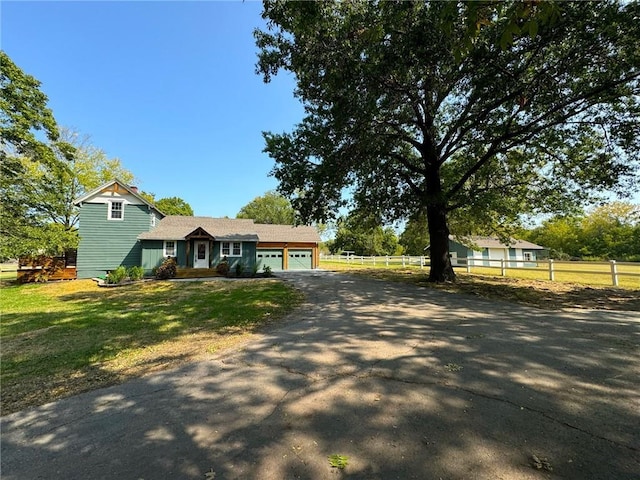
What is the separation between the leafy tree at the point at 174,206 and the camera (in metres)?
38.0

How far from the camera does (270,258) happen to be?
24328 millimetres

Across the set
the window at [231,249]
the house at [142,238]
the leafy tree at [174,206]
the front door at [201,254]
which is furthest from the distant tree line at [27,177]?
the leafy tree at [174,206]

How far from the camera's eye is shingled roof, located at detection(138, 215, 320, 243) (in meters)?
19.8

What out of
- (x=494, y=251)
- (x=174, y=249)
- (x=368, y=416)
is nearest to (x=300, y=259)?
(x=174, y=249)

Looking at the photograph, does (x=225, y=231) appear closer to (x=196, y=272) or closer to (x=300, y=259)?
(x=196, y=272)

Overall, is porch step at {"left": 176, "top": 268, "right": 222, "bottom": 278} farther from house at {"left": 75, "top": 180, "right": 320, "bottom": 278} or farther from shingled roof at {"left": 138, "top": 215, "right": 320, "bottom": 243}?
shingled roof at {"left": 138, "top": 215, "right": 320, "bottom": 243}

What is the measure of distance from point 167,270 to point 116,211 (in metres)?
5.52

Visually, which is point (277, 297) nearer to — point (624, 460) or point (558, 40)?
point (624, 460)

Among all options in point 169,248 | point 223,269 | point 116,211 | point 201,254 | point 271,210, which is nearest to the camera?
point 116,211

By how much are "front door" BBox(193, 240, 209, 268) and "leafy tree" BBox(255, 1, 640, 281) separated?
1075 cm

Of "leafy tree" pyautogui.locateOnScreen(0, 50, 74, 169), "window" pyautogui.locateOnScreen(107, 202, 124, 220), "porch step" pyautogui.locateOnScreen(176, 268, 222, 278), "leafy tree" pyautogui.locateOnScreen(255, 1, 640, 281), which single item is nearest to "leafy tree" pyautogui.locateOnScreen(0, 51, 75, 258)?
"leafy tree" pyautogui.locateOnScreen(0, 50, 74, 169)

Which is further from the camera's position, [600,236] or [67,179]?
[600,236]

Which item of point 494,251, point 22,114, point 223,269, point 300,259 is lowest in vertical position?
point 223,269

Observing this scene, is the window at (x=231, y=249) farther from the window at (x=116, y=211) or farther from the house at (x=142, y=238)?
the window at (x=116, y=211)
